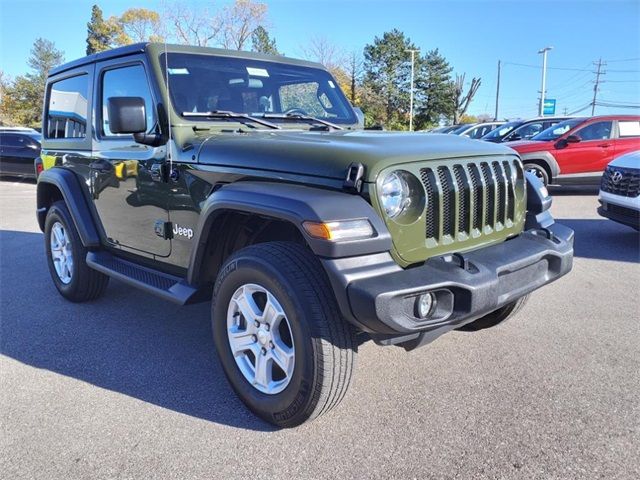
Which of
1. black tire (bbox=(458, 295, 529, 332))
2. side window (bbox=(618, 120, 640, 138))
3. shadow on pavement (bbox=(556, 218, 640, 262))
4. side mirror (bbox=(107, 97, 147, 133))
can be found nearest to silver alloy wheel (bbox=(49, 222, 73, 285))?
side mirror (bbox=(107, 97, 147, 133))

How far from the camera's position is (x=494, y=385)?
10.2ft

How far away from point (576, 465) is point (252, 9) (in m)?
36.9

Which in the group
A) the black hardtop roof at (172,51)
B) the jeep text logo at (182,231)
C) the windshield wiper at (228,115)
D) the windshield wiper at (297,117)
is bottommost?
the jeep text logo at (182,231)

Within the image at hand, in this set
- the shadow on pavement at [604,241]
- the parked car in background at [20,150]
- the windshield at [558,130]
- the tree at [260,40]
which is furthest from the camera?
the tree at [260,40]

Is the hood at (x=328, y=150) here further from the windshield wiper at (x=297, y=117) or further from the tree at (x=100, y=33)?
the tree at (x=100, y=33)

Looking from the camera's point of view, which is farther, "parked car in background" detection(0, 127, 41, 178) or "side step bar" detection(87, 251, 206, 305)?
"parked car in background" detection(0, 127, 41, 178)

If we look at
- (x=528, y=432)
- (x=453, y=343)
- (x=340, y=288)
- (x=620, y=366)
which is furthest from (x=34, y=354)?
(x=620, y=366)

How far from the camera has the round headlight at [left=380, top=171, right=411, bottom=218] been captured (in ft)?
8.18

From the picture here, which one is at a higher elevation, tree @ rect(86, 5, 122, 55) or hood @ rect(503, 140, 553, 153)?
tree @ rect(86, 5, 122, 55)

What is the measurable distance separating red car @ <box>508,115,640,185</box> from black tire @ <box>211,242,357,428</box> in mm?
9474

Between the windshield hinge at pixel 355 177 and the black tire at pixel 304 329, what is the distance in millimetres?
391

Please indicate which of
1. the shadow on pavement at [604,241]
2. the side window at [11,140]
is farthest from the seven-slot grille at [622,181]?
the side window at [11,140]

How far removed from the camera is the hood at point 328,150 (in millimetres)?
2509

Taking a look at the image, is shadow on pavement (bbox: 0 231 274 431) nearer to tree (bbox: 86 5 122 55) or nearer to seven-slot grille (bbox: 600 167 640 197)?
seven-slot grille (bbox: 600 167 640 197)
